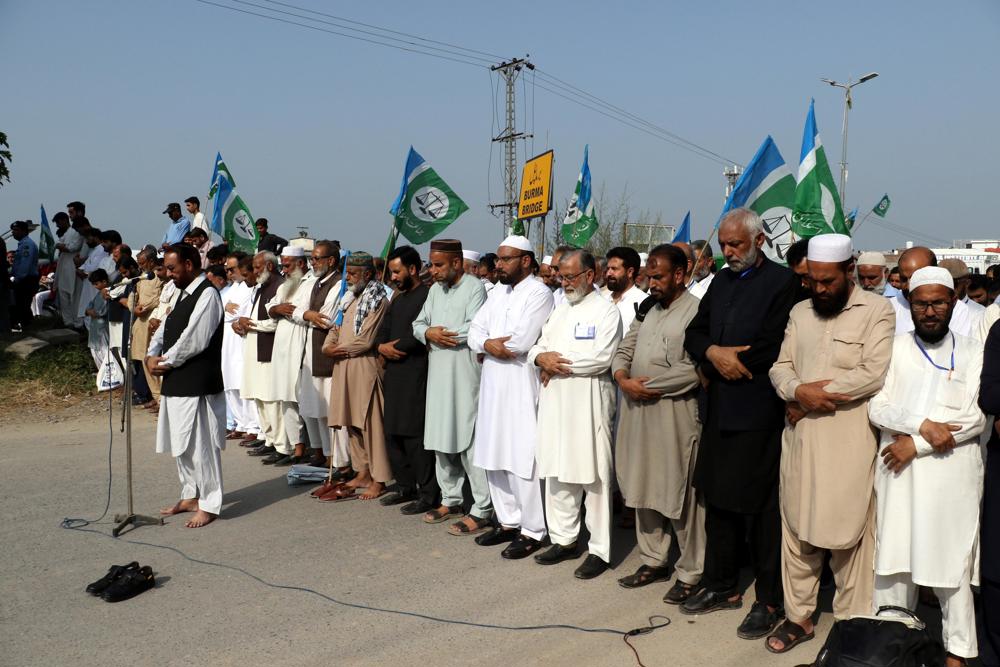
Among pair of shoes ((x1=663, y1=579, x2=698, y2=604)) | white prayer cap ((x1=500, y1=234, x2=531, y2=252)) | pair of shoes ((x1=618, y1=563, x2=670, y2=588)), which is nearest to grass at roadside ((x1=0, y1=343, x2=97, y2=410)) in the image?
white prayer cap ((x1=500, y1=234, x2=531, y2=252))

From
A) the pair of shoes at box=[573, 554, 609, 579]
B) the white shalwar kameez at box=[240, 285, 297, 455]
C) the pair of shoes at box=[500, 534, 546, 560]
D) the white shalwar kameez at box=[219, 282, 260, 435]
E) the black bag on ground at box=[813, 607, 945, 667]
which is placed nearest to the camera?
the black bag on ground at box=[813, 607, 945, 667]

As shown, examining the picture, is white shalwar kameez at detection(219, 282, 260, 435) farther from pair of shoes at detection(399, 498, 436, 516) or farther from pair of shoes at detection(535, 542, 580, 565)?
pair of shoes at detection(535, 542, 580, 565)

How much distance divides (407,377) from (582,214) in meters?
5.19

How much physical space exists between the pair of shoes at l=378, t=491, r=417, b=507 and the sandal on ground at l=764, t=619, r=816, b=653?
3.44 metres

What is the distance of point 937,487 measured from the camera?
356 cm

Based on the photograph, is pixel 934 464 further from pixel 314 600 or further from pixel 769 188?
pixel 314 600

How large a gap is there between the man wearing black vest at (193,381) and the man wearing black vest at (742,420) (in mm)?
3692

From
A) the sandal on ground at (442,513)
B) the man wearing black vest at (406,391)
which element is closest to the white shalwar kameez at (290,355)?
the man wearing black vest at (406,391)

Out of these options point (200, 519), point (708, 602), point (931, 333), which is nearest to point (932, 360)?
point (931, 333)

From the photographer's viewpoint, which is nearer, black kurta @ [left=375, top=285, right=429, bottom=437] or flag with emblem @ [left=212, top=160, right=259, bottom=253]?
black kurta @ [left=375, top=285, right=429, bottom=437]

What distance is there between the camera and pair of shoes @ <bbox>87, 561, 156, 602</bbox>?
469 centimetres

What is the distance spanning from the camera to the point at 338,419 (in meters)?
6.91

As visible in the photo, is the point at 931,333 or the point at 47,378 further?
the point at 47,378

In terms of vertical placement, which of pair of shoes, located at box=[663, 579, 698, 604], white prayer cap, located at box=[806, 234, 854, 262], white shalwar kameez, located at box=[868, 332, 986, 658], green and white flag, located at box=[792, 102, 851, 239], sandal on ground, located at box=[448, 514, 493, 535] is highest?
green and white flag, located at box=[792, 102, 851, 239]
